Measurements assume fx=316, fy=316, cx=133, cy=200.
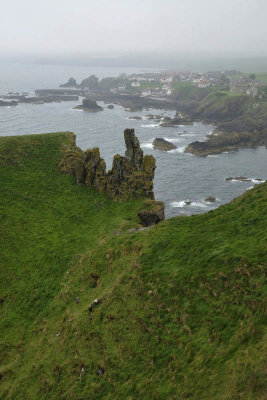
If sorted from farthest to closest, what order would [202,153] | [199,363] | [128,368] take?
[202,153]
[128,368]
[199,363]

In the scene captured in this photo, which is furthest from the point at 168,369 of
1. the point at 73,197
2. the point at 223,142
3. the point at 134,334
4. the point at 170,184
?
the point at 223,142

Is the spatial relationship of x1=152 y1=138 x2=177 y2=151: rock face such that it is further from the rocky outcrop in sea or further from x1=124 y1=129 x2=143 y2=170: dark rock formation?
the rocky outcrop in sea

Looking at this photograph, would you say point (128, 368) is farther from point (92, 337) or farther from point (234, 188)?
point (234, 188)

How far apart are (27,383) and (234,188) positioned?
74.5 meters

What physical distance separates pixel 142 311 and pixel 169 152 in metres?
101

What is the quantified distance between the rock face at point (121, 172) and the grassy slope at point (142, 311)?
1057 centimetres

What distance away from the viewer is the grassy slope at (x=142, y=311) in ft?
48.4

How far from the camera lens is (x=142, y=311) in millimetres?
19078

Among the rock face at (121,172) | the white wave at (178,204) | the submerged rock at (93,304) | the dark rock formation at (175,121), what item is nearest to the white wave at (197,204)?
the white wave at (178,204)

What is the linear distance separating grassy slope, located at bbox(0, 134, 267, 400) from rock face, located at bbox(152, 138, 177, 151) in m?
86.4

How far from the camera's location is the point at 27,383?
64.5 ft

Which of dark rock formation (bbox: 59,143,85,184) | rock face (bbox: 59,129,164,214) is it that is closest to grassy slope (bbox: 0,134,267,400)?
rock face (bbox: 59,129,164,214)

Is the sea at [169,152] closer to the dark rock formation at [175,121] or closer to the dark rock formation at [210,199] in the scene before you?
the dark rock formation at [210,199]

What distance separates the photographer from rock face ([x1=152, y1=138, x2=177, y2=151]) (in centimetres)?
11843
